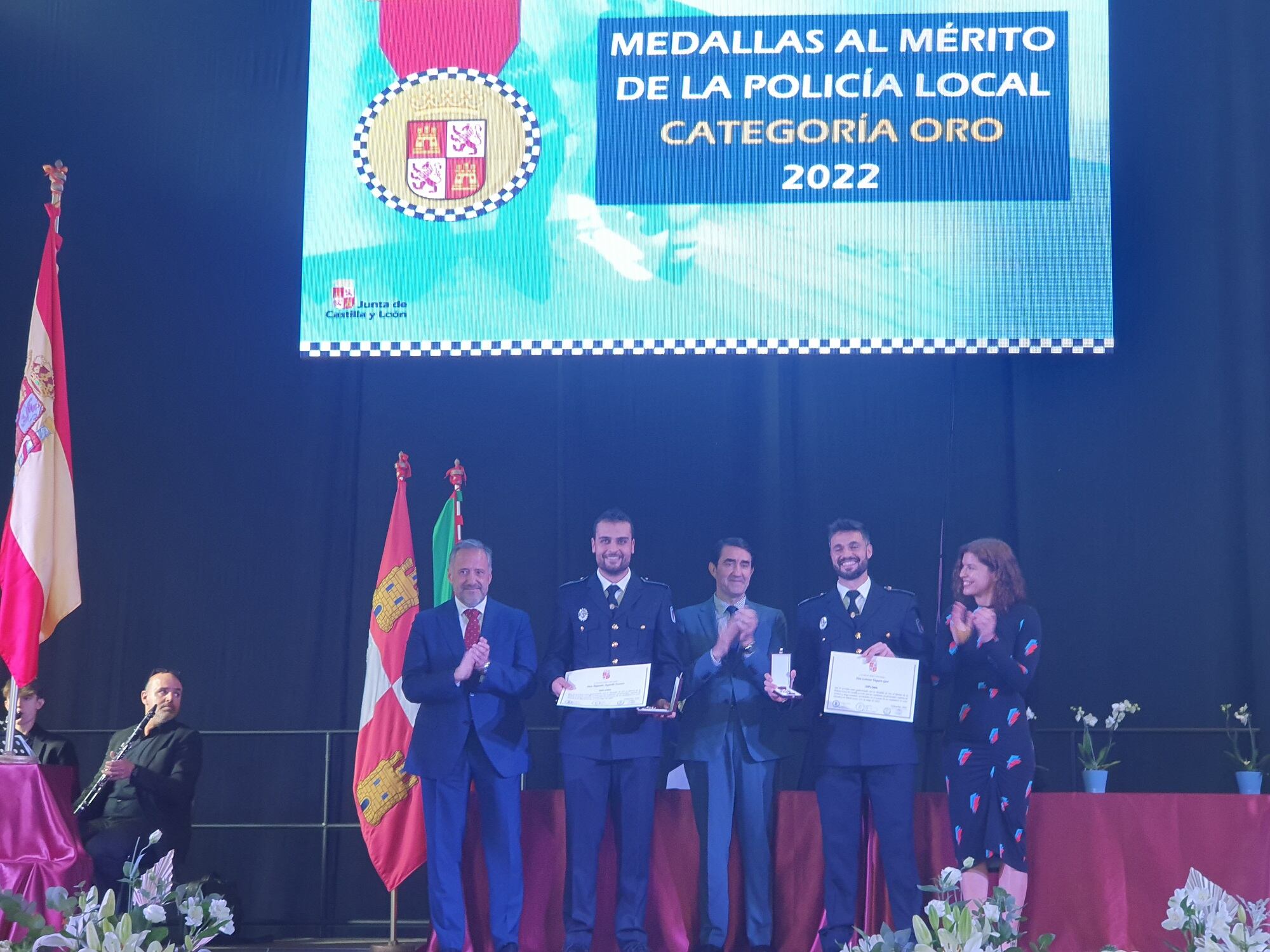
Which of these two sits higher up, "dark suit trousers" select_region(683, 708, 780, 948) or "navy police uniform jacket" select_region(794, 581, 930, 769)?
"navy police uniform jacket" select_region(794, 581, 930, 769)

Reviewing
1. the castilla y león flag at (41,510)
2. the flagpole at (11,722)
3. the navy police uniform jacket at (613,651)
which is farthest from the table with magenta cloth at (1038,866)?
the castilla y león flag at (41,510)

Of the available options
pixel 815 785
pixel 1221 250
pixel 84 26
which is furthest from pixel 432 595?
pixel 1221 250

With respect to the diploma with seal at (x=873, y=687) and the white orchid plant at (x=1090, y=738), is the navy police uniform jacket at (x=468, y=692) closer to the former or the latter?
the diploma with seal at (x=873, y=687)

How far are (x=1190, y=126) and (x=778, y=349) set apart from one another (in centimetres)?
217

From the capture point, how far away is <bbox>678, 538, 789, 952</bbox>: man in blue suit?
4.82 metres

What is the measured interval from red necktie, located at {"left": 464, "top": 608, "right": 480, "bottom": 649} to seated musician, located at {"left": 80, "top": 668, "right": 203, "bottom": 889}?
119cm

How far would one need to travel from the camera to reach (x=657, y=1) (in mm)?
6051

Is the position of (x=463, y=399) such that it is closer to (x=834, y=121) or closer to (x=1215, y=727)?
(x=834, y=121)

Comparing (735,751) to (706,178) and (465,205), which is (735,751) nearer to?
(706,178)

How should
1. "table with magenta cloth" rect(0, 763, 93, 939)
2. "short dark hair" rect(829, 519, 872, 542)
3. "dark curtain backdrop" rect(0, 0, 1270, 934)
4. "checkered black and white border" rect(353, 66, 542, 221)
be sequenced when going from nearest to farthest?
"table with magenta cloth" rect(0, 763, 93, 939) → "short dark hair" rect(829, 519, 872, 542) → "checkered black and white border" rect(353, 66, 542, 221) → "dark curtain backdrop" rect(0, 0, 1270, 934)

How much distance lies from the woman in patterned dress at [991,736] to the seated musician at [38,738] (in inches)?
128

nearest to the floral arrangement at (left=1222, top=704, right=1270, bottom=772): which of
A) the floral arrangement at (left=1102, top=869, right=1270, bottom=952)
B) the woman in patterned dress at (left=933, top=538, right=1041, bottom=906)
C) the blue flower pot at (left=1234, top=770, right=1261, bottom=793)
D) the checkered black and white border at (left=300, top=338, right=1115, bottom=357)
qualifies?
the blue flower pot at (left=1234, top=770, right=1261, bottom=793)

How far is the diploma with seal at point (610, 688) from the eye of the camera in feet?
15.7

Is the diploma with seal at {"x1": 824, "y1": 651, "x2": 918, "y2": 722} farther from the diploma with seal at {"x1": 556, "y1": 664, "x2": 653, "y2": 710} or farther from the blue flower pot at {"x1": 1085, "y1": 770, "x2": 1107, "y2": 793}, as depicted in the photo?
the blue flower pot at {"x1": 1085, "y1": 770, "x2": 1107, "y2": 793}
